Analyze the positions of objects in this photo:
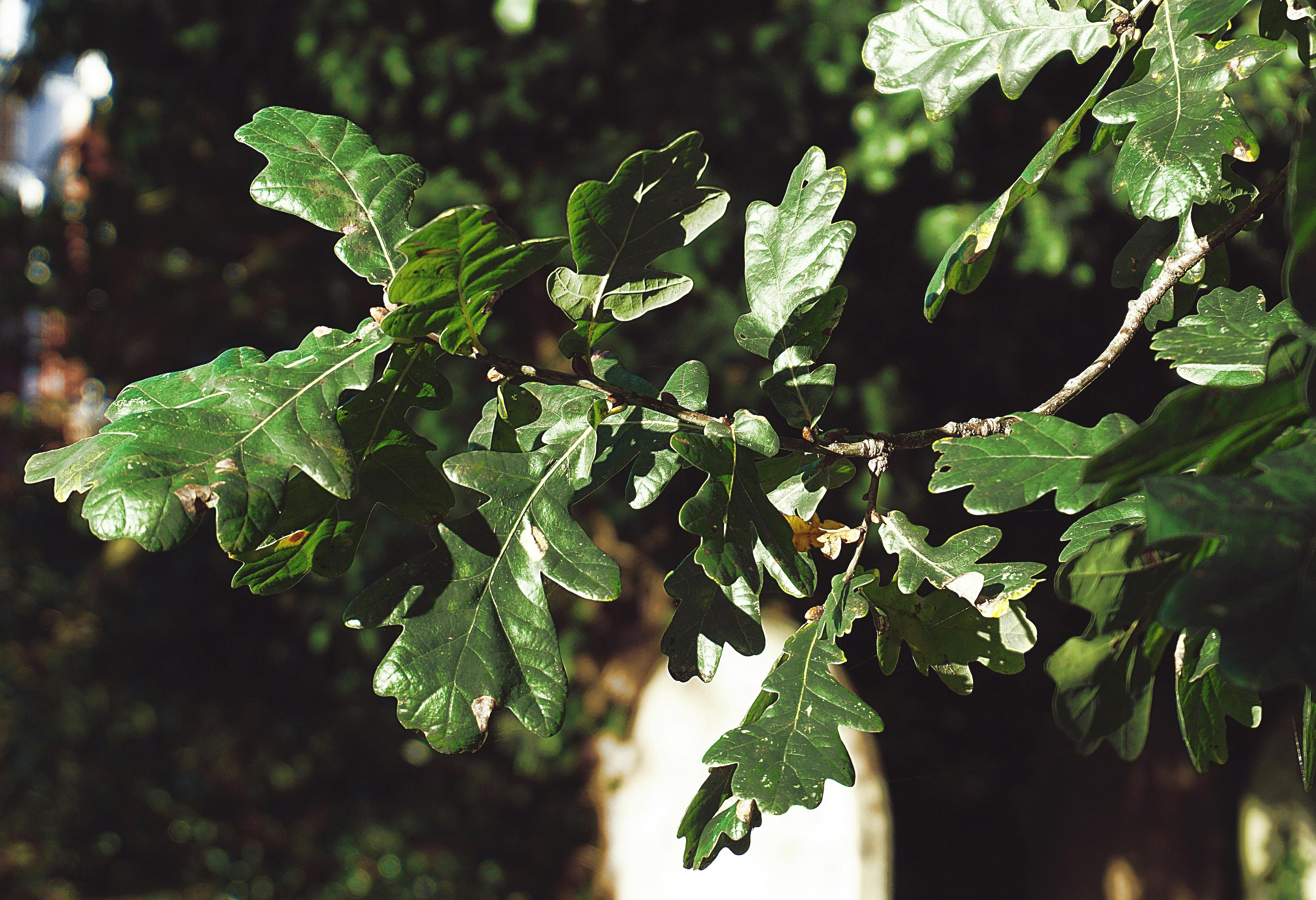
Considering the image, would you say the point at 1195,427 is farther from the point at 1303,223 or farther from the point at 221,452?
the point at 221,452

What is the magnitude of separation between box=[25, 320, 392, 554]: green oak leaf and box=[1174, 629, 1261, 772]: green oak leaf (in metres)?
0.61

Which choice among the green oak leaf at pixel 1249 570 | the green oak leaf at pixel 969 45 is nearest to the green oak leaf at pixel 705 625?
the green oak leaf at pixel 1249 570

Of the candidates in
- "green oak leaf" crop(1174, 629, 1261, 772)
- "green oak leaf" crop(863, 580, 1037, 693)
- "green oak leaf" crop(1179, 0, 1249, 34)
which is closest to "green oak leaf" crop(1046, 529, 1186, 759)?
"green oak leaf" crop(1174, 629, 1261, 772)

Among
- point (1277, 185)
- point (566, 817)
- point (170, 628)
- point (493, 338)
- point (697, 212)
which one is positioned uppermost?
point (697, 212)

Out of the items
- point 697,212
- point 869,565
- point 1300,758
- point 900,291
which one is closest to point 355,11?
point 900,291

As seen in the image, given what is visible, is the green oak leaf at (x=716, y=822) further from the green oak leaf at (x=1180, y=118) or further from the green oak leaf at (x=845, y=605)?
the green oak leaf at (x=1180, y=118)

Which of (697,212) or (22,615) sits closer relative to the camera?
(697,212)

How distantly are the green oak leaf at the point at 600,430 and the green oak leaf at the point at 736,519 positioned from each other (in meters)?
0.04

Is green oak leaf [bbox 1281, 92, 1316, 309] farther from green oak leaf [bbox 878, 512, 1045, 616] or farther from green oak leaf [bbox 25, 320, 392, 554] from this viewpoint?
green oak leaf [bbox 25, 320, 392, 554]

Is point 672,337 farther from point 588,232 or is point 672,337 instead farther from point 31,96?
point 31,96

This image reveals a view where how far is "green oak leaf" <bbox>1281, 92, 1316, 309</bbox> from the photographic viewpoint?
46 cm

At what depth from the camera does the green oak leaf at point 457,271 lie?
646mm

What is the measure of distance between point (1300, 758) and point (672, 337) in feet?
7.00

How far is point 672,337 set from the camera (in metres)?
2.67
